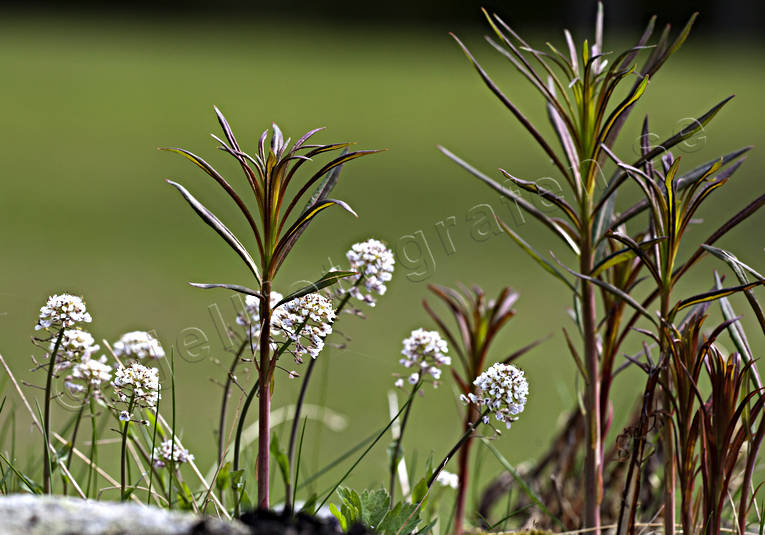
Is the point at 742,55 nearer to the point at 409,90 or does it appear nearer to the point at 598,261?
the point at 409,90

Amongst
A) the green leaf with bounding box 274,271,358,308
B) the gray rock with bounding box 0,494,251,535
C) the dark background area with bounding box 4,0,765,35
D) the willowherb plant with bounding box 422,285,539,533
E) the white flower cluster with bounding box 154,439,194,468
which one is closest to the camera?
the gray rock with bounding box 0,494,251,535

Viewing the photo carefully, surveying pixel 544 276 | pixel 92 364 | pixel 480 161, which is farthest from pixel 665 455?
pixel 480 161

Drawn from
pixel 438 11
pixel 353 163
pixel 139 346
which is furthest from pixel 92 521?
pixel 438 11

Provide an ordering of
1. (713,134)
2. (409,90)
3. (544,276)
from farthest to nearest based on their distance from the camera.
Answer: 1. (409,90)
2. (713,134)
3. (544,276)

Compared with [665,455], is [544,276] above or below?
above

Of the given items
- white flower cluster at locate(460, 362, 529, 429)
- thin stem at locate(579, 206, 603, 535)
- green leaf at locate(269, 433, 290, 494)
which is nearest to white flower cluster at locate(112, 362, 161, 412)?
green leaf at locate(269, 433, 290, 494)

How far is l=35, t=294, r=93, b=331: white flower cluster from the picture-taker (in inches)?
29.3

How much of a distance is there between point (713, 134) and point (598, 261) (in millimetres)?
5950

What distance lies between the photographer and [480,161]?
220 inches

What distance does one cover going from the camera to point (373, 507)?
0.80 m

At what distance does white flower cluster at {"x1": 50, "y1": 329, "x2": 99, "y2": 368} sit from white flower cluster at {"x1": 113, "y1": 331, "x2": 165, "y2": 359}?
0.12ft

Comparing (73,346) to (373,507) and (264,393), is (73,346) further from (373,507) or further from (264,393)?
(373,507)

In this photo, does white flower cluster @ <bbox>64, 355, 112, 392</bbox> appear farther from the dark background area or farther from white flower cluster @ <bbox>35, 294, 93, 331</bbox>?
the dark background area

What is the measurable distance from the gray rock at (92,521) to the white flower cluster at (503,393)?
0.24 meters
